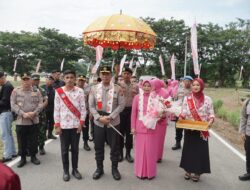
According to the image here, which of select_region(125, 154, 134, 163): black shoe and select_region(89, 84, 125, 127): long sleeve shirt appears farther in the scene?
select_region(125, 154, 134, 163): black shoe

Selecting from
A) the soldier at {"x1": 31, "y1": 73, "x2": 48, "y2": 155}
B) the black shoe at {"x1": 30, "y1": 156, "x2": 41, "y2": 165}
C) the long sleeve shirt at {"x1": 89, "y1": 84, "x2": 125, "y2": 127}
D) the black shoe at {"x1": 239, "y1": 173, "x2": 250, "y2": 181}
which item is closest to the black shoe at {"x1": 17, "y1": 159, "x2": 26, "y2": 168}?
the black shoe at {"x1": 30, "y1": 156, "x2": 41, "y2": 165}

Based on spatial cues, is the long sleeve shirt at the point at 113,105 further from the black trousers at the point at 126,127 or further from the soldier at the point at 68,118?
the black trousers at the point at 126,127

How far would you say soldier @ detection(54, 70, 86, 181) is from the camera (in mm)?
5301

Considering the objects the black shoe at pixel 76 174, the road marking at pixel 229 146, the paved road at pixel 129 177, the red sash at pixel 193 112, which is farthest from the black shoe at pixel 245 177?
the black shoe at pixel 76 174

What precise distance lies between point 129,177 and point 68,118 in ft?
5.03

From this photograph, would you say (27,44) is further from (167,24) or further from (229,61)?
(229,61)

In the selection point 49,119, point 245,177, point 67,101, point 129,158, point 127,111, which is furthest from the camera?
point 49,119

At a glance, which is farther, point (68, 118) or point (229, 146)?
point (229, 146)

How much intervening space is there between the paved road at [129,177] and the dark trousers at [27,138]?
0.95 ft

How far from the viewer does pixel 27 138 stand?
6121mm

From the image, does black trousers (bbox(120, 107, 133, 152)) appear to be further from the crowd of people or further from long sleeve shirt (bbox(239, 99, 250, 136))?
long sleeve shirt (bbox(239, 99, 250, 136))

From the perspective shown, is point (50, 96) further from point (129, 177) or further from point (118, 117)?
point (129, 177)

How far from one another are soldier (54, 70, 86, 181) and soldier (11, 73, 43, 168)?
830 millimetres

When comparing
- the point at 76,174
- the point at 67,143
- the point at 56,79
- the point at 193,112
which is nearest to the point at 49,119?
the point at 56,79
